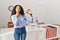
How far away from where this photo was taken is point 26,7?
192cm

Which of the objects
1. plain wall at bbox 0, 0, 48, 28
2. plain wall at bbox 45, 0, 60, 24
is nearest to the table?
plain wall at bbox 0, 0, 48, 28

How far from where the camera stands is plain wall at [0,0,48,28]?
186 cm

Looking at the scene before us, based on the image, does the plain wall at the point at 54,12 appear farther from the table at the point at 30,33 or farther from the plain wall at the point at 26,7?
the table at the point at 30,33

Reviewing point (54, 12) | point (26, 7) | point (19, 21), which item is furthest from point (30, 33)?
point (54, 12)

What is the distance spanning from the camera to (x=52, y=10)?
7.41 feet

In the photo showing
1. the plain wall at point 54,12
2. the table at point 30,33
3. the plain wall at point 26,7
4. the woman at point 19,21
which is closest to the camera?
the woman at point 19,21

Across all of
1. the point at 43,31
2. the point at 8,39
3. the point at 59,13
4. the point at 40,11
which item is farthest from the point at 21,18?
the point at 59,13

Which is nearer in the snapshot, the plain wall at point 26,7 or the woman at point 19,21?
the woman at point 19,21

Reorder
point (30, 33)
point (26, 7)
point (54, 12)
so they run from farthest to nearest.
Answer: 1. point (54, 12)
2. point (26, 7)
3. point (30, 33)

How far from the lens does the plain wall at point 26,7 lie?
1860mm

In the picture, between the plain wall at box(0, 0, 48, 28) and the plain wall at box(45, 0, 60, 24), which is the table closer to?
the plain wall at box(0, 0, 48, 28)

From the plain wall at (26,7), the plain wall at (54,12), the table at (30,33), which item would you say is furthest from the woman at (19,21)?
the plain wall at (54,12)

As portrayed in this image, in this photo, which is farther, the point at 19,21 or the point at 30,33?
the point at 30,33

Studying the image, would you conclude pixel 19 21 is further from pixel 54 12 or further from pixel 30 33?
pixel 54 12
